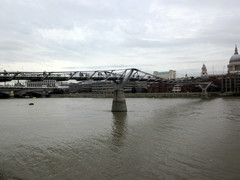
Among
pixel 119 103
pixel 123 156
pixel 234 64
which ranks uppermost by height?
pixel 234 64

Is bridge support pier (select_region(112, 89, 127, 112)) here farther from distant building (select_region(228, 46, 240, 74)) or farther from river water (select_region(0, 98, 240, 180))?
distant building (select_region(228, 46, 240, 74))

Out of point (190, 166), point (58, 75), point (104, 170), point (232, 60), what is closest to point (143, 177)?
point (104, 170)

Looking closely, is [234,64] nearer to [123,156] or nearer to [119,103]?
[119,103]

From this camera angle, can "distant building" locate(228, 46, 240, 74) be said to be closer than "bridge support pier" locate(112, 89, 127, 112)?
No

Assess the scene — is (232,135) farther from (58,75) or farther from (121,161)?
(58,75)

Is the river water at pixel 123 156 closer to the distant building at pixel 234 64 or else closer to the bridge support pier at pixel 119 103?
the bridge support pier at pixel 119 103

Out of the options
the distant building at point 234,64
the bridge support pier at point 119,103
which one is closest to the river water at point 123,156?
the bridge support pier at point 119,103

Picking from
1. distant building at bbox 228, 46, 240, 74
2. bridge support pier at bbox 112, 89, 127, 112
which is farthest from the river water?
distant building at bbox 228, 46, 240, 74

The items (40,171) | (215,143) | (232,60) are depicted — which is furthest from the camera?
(232,60)

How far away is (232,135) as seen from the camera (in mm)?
18453

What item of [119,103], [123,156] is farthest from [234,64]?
[123,156]

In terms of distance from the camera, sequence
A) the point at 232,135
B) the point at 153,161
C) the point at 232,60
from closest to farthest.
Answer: the point at 153,161 → the point at 232,135 → the point at 232,60

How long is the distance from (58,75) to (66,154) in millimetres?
26948

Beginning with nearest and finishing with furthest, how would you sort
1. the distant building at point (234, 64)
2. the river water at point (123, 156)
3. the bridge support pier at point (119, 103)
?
the river water at point (123, 156)
the bridge support pier at point (119, 103)
the distant building at point (234, 64)
